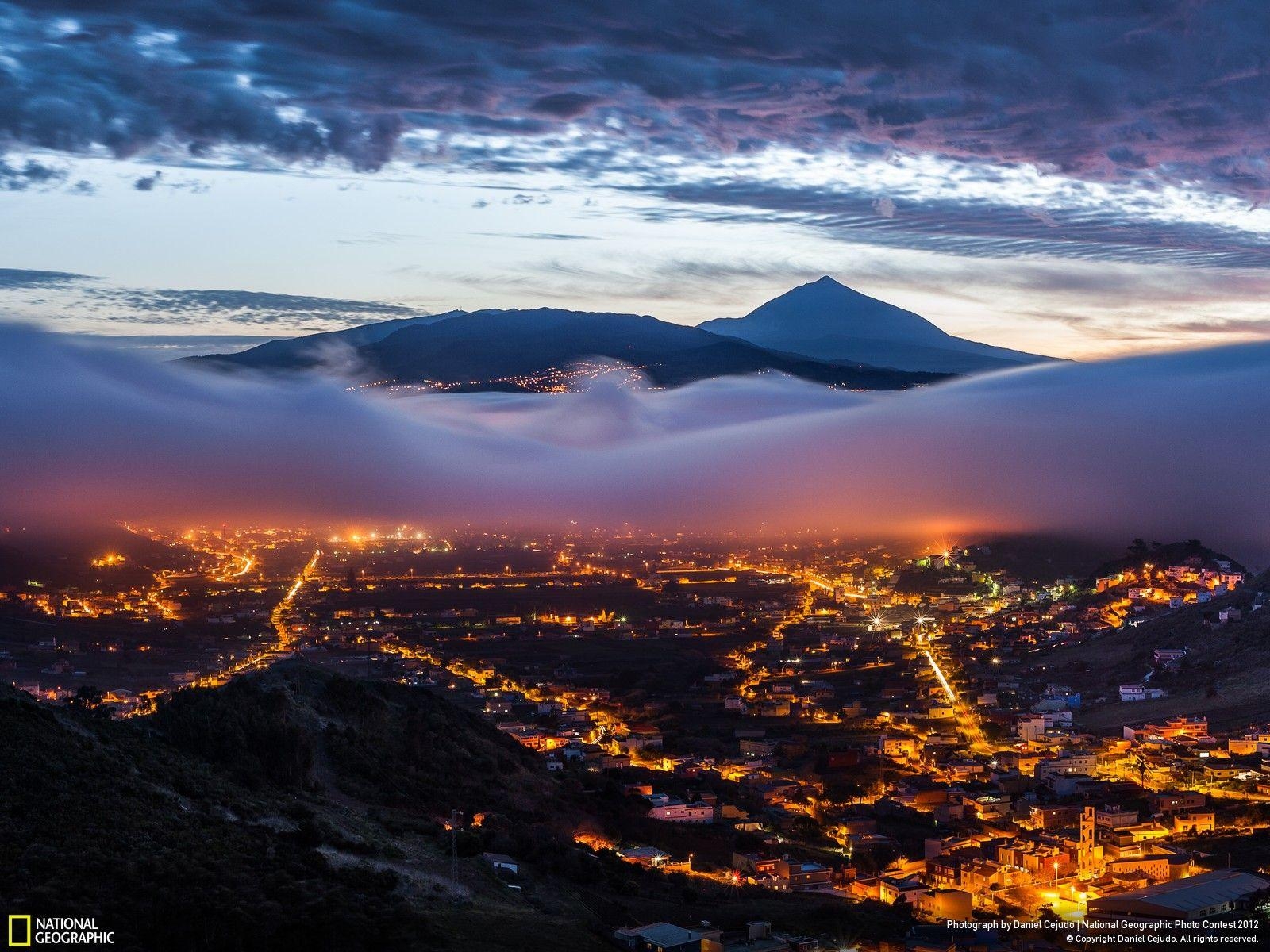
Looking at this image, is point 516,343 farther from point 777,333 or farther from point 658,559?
point 777,333

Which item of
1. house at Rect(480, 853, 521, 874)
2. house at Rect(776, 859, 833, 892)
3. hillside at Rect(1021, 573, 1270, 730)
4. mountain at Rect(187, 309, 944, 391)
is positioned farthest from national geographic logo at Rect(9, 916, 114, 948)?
mountain at Rect(187, 309, 944, 391)

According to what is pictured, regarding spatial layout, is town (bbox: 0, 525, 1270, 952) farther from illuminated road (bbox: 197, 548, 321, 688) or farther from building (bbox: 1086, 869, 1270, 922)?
illuminated road (bbox: 197, 548, 321, 688)

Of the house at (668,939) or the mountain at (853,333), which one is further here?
the mountain at (853,333)

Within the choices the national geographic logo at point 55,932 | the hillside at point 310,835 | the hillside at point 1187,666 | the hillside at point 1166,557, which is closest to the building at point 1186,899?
the hillside at point 310,835

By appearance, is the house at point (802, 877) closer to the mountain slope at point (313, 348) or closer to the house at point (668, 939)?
the house at point (668, 939)

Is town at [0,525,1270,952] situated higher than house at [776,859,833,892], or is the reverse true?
house at [776,859,833,892]

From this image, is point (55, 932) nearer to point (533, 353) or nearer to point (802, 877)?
point (802, 877)
